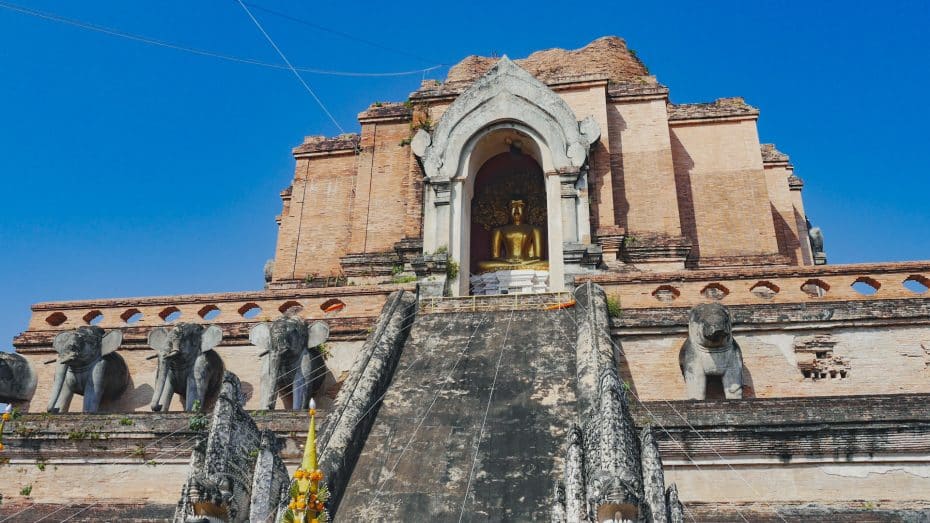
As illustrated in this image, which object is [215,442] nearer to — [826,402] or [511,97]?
[826,402]

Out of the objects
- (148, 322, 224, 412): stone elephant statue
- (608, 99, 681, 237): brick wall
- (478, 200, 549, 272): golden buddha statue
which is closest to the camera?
(148, 322, 224, 412): stone elephant statue

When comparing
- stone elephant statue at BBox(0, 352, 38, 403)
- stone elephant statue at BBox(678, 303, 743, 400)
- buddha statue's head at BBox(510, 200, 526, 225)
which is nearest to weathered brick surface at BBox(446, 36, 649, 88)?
buddha statue's head at BBox(510, 200, 526, 225)

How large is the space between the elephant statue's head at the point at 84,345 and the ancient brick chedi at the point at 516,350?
44mm

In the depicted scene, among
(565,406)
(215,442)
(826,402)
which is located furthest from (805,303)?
(215,442)

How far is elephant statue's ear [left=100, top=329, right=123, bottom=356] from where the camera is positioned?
1381 cm

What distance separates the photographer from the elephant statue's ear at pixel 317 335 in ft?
43.4

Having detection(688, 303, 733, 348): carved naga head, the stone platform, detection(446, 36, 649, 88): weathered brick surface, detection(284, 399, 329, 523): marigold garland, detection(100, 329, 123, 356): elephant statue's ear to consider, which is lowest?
detection(284, 399, 329, 523): marigold garland

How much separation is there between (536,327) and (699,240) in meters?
7.27

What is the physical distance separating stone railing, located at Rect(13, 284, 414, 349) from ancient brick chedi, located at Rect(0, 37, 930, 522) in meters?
0.05

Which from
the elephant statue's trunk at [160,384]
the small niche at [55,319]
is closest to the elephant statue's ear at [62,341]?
the elephant statue's trunk at [160,384]

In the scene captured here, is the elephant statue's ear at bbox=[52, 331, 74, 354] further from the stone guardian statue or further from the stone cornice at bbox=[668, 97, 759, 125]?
the stone cornice at bbox=[668, 97, 759, 125]

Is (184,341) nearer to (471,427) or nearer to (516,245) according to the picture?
(471,427)

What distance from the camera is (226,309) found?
1509cm

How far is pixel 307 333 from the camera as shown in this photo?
13234 mm
